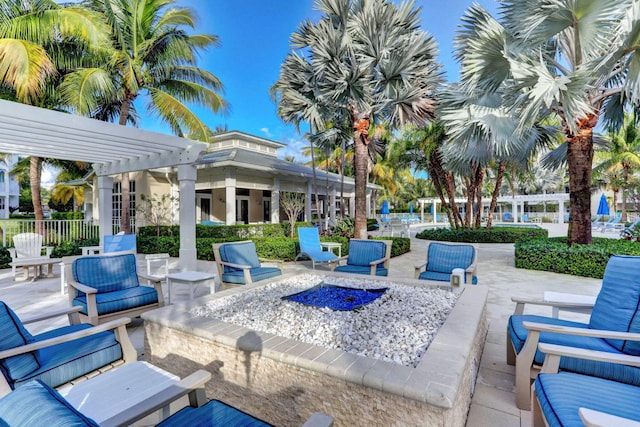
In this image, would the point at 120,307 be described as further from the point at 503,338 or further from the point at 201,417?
the point at 503,338

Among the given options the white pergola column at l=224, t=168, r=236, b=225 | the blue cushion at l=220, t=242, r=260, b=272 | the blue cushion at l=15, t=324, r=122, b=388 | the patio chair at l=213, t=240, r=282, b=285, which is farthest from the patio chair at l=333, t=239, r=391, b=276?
→ the white pergola column at l=224, t=168, r=236, b=225

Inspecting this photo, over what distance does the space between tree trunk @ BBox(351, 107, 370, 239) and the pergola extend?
13.6 feet

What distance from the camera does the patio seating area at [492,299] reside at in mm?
2607

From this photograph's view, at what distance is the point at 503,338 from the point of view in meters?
3.97

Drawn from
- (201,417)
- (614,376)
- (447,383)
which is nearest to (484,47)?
(614,376)

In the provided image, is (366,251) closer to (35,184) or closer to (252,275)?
(252,275)

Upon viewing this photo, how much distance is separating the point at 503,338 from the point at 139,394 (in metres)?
4.03

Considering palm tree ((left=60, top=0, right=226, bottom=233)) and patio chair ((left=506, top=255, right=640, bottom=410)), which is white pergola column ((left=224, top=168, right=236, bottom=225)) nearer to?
palm tree ((left=60, top=0, right=226, bottom=233))

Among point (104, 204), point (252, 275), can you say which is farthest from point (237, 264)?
point (104, 204)

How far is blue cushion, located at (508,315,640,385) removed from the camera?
220 cm

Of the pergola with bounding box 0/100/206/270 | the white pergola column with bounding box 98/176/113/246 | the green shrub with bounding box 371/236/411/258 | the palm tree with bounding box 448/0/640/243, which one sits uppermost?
the palm tree with bounding box 448/0/640/243

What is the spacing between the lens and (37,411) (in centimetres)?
98

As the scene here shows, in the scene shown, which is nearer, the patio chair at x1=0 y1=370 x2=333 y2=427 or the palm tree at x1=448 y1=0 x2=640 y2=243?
the patio chair at x1=0 y1=370 x2=333 y2=427

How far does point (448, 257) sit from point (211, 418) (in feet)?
15.9
